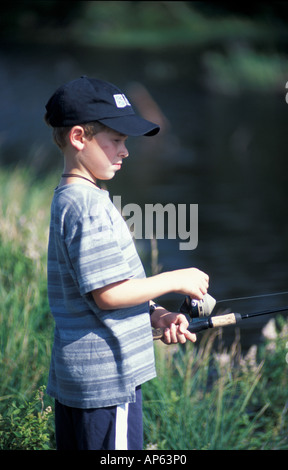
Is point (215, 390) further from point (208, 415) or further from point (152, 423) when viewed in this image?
point (152, 423)

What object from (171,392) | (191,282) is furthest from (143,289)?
(171,392)

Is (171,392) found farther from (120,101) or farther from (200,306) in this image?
(120,101)

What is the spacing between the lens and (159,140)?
1161 centimetres

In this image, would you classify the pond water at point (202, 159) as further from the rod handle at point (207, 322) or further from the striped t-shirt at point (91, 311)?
the striped t-shirt at point (91, 311)

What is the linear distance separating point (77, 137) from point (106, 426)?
64cm

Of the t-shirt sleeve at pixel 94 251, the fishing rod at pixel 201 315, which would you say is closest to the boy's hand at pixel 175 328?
the fishing rod at pixel 201 315

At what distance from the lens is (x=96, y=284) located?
5.33 feet

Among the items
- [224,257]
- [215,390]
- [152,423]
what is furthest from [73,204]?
[224,257]

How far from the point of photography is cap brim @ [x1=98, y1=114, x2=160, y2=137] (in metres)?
1.70

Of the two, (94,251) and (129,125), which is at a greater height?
(129,125)

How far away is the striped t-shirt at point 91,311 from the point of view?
Result: 1.64 m
